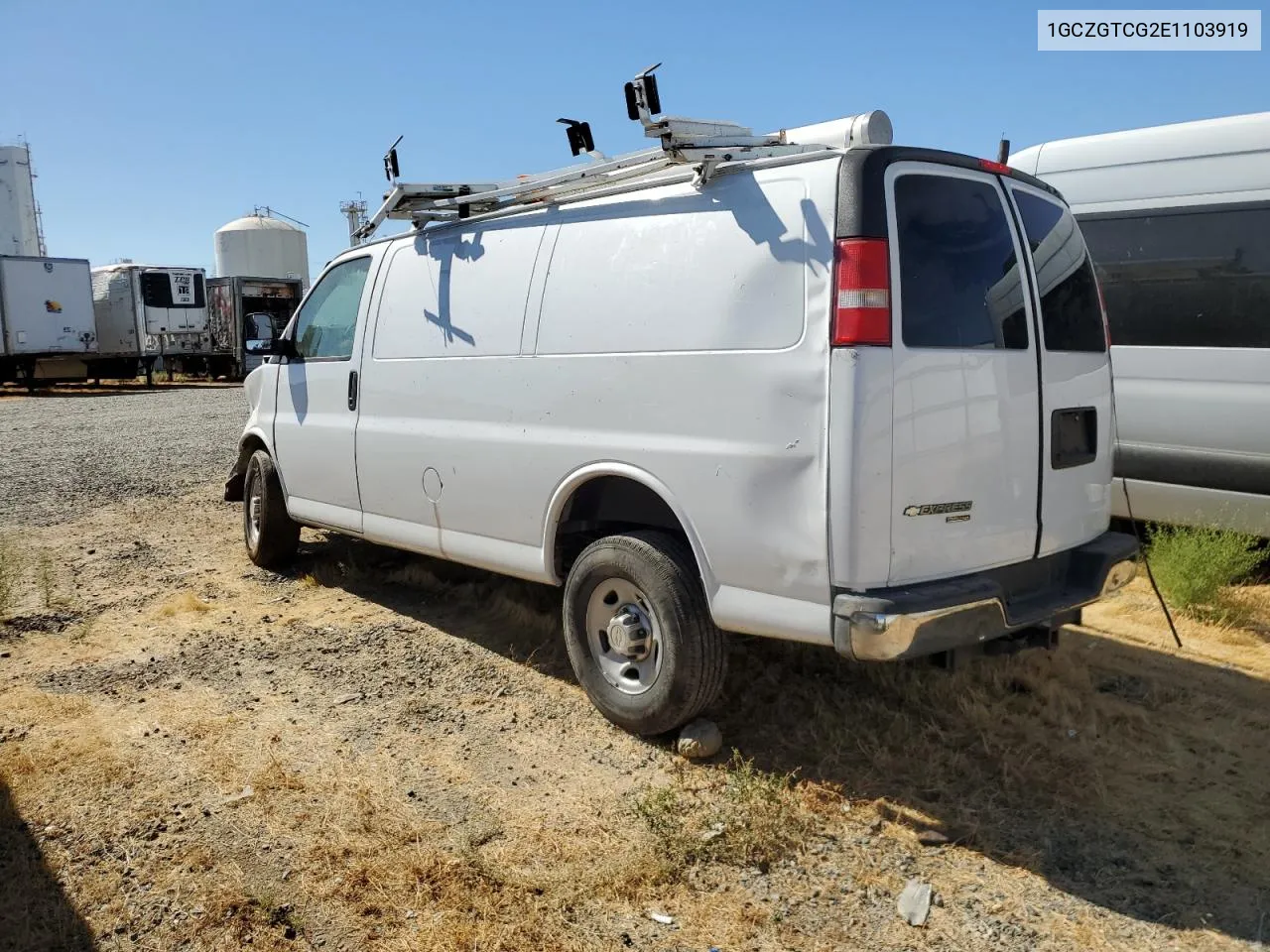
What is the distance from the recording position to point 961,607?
321 cm

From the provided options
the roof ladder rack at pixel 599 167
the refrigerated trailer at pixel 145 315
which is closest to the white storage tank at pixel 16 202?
the refrigerated trailer at pixel 145 315

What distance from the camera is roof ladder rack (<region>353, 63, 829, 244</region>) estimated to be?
3.60 meters

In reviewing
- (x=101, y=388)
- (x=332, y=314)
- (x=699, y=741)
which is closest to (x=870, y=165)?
(x=699, y=741)

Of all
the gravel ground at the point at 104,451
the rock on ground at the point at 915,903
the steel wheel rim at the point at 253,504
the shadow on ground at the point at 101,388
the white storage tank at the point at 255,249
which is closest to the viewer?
the rock on ground at the point at 915,903

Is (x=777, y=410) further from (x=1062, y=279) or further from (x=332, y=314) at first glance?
(x=332, y=314)

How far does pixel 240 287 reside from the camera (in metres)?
27.4

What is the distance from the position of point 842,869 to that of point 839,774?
1.94ft

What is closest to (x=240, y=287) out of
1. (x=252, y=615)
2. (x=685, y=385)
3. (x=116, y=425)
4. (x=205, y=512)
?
(x=116, y=425)

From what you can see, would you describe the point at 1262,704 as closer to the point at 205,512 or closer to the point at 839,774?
the point at 839,774

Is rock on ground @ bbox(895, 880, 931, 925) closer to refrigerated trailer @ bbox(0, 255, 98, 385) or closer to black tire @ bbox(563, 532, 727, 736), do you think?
black tire @ bbox(563, 532, 727, 736)

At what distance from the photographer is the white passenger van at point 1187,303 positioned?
18.3ft

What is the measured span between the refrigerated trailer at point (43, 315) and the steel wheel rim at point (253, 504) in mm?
21231

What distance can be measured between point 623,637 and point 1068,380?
2006 millimetres

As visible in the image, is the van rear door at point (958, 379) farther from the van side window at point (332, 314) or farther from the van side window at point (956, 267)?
the van side window at point (332, 314)
